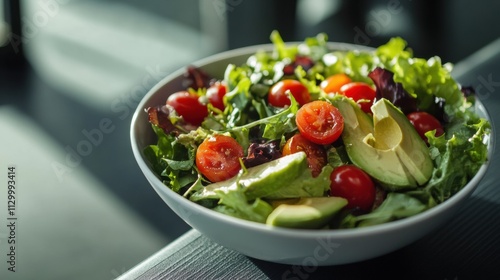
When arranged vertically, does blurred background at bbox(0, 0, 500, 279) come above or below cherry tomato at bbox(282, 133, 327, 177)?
below

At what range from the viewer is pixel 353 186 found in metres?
0.81

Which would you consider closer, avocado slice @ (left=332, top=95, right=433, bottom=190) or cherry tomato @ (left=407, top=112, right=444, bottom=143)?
avocado slice @ (left=332, top=95, right=433, bottom=190)

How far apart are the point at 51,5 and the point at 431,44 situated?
4.69 feet

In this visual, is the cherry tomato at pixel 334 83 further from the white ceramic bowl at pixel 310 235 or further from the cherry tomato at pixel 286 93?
the white ceramic bowl at pixel 310 235

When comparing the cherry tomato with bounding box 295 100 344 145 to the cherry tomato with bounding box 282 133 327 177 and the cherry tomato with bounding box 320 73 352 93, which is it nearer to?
the cherry tomato with bounding box 282 133 327 177

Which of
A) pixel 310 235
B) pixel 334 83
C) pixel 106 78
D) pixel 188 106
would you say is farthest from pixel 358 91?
pixel 106 78

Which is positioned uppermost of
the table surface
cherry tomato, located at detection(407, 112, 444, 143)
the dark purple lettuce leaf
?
the dark purple lettuce leaf

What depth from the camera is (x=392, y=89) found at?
3.27ft

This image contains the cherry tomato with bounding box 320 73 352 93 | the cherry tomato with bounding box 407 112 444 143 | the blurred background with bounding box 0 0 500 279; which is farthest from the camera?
the blurred background with bounding box 0 0 500 279

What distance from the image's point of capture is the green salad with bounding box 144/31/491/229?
0.80 metres

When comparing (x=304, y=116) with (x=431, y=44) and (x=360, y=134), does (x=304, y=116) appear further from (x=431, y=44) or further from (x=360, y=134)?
(x=431, y=44)

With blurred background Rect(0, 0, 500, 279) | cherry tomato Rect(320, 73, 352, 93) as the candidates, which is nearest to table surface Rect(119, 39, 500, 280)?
cherry tomato Rect(320, 73, 352, 93)

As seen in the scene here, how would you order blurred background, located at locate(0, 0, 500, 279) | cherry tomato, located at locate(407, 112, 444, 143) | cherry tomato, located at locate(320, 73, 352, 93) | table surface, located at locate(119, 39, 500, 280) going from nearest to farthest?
table surface, located at locate(119, 39, 500, 280) → cherry tomato, located at locate(407, 112, 444, 143) → cherry tomato, located at locate(320, 73, 352, 93) → blurred background, located at locate(0, 0, 500, 279)

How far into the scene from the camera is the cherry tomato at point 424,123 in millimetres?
953
